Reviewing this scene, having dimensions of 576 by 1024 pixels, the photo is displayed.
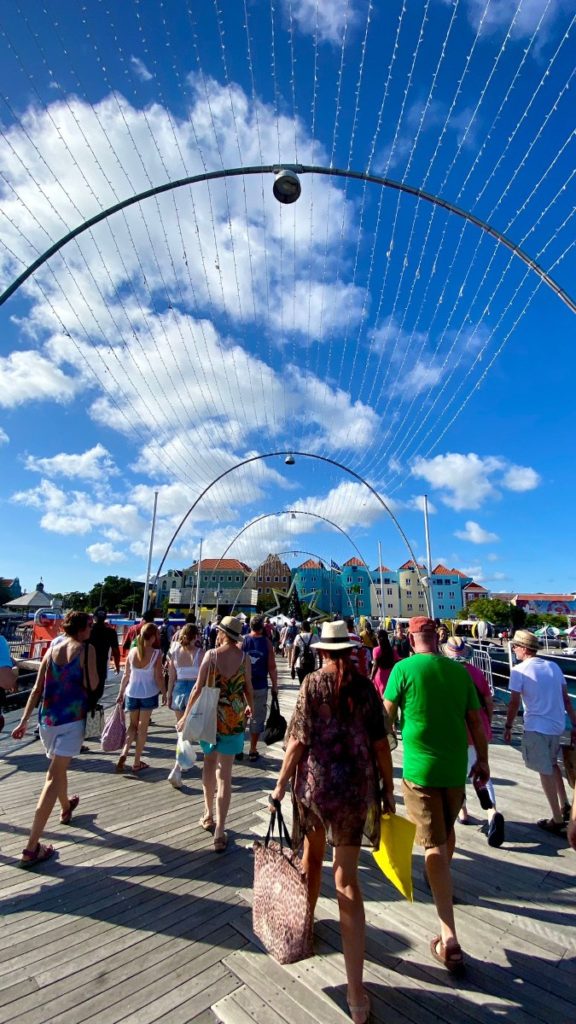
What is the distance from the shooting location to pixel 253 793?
556 cm

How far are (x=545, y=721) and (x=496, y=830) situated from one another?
1.15 metres

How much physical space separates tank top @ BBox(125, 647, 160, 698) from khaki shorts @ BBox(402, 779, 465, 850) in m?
4.08

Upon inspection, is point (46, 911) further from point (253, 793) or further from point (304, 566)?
point (304, 566)

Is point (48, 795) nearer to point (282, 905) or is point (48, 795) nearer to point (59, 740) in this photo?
point (59, 740)

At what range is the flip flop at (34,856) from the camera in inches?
152

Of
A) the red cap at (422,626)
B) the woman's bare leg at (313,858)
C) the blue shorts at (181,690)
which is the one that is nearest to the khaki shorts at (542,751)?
the red cap at (422,626)

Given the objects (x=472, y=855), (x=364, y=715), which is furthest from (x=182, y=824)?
(x=364, y=715)

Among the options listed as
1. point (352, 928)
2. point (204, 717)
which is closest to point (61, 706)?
point (204, 717)

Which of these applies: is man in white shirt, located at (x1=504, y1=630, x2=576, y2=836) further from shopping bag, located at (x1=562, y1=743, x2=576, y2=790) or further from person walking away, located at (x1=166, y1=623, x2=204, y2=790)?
person walking away, located at (x1=166, y1=623, x2=204, y2=790)

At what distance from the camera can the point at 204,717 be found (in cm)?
420

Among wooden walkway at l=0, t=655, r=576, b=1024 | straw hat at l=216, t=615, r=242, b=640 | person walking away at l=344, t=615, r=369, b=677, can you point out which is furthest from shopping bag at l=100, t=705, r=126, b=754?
person walking away at l=344, t=615, r=369, b=677

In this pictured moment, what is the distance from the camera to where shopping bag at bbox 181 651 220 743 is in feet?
13.6

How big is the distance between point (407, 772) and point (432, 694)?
52 cm

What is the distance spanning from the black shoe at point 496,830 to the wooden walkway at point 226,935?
0.51ft
